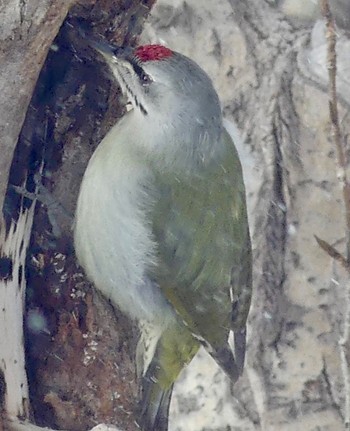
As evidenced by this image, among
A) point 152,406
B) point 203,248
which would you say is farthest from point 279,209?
point 152,406

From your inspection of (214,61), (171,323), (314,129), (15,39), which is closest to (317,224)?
(314,129)

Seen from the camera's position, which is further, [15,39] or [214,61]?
[214,61]

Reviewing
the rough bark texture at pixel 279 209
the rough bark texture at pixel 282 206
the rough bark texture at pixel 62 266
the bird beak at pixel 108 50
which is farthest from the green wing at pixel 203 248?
A: the rough bark texture at pixel 282 206

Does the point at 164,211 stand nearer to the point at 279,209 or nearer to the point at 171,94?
the point at 171,94

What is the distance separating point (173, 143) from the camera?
2.89 metres

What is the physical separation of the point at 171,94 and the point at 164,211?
1.16 feet

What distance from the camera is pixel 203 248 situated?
2.87 m

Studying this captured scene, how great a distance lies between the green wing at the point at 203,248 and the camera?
2.85m

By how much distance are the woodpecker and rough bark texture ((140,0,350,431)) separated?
0.78m

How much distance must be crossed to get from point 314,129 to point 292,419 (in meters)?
1.18

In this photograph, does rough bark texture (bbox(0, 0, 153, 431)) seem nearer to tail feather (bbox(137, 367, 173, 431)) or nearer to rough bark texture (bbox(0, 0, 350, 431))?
tail feather (bbox(137, 367, 173, 431))

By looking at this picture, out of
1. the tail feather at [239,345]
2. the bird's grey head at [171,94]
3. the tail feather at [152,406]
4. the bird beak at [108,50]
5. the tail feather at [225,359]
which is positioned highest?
the bird beak at [108,50]

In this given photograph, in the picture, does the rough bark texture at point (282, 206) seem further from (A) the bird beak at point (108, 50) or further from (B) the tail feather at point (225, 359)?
(A) the bird beak at point (108, 50)

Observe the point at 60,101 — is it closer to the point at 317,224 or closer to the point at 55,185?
the point at 55,185
